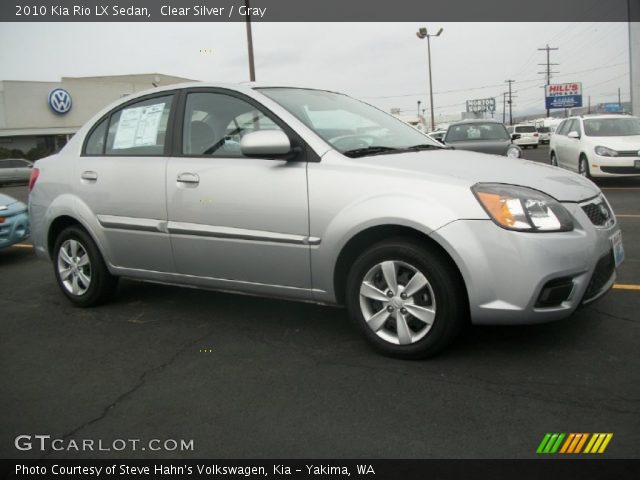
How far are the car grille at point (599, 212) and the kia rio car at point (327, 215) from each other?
13 millimetres

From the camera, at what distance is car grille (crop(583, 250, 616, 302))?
3.18 metres

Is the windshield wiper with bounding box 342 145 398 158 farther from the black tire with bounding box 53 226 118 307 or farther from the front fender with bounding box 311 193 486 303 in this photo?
the black tire with bounding box 53 226 118 307

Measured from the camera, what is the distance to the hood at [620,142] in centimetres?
1139

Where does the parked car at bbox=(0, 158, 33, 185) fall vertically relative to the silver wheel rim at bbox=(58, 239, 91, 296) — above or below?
above

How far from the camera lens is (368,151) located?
3662 mm

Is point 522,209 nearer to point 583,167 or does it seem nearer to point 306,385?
point 306,385

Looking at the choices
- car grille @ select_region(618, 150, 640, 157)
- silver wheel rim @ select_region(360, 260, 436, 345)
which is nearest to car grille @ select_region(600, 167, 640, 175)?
car grille @ select_region(618, 150, 640, 157)

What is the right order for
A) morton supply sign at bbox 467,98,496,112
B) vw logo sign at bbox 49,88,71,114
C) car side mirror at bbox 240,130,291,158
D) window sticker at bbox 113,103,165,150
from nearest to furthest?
car side mirror at bbox 240,130,291,158 < window sticker at bbox 113,103,165,150 < vw logo sign at bbox 49,88,71,114 < morton supply sign at bbox 467,98,496,112

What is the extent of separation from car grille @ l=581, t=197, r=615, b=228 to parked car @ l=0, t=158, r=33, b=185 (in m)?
26.3

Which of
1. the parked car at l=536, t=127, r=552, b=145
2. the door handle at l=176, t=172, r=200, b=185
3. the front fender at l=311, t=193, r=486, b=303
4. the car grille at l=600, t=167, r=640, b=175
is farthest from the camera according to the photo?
the parked car at l=536, t=127, r=552, b=145

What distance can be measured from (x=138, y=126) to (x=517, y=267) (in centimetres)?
292

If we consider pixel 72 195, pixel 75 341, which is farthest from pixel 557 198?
pixel 72 195

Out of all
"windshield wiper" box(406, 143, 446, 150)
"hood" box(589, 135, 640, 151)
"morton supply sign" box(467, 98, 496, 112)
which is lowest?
"windshield wiper" box(406, 143, 446, 150)

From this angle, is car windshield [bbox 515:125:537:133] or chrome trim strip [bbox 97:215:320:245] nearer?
chrome trim strip [bbox 97:215:320:245]
